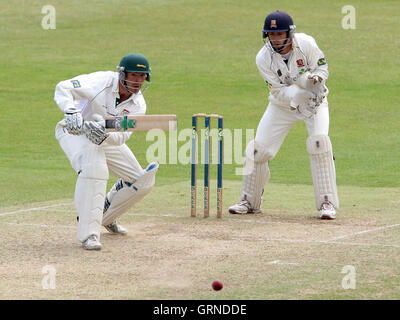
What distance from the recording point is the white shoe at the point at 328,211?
24.5ft

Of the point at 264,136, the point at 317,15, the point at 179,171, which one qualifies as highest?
the point at 317,15

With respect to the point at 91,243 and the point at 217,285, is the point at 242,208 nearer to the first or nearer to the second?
the point at 91,243

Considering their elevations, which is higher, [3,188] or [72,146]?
[72,146]

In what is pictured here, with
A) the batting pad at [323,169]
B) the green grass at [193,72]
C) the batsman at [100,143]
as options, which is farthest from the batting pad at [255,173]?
the green grass at [193,72]

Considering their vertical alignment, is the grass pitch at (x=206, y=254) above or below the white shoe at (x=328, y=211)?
below

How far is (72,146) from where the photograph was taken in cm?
647

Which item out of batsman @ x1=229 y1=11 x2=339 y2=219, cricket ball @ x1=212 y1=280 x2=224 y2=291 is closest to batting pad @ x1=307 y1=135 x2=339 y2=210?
batsman @ x1=229 y1=11 x2=339 y2=219

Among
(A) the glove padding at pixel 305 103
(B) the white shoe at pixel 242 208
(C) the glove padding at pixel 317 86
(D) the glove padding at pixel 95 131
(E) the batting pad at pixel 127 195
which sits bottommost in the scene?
(B) the white shoe at pixel 242 208

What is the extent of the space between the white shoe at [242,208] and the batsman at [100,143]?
1353mm

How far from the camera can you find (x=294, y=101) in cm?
756

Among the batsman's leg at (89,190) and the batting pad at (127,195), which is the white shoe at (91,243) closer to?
the batsman's leg at (89,190)
